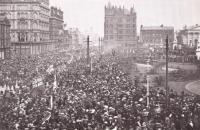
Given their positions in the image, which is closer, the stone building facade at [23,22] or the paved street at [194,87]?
the paved street at [194,87]

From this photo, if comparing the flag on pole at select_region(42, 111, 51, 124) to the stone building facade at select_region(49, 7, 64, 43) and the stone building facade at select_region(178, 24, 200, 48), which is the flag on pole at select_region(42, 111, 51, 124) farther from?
the stone building facade at select_region(49, 7, 64, 43)

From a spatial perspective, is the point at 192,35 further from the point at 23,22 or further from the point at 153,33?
the point at 153,33

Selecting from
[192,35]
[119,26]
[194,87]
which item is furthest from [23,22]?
[194,87]

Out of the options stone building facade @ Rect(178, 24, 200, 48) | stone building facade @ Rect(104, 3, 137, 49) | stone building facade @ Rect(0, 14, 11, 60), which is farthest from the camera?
stone building facade @ Rect(104, 3, 137, 49)

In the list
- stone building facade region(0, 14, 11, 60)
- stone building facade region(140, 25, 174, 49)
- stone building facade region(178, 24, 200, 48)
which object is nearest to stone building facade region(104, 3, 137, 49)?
stone building facade region(140, 25, 174, 49)

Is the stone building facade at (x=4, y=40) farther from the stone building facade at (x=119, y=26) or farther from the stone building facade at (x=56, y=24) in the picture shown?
the stone building facade at (x=119, y=26)

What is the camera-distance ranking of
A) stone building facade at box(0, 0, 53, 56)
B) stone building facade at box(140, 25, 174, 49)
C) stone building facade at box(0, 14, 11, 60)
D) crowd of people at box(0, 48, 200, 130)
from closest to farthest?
crowd of people at box(0, 48, 200, 130) → stone building facade at box(0, 14, 11, 60) → stone building facade at box(0, 0, 53, 56) → stone building facade at box(140, 25, 174, 49)

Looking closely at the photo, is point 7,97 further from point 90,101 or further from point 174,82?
point 174,82

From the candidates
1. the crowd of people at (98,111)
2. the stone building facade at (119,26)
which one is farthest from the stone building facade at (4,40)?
the stone building facade at (119,26)
